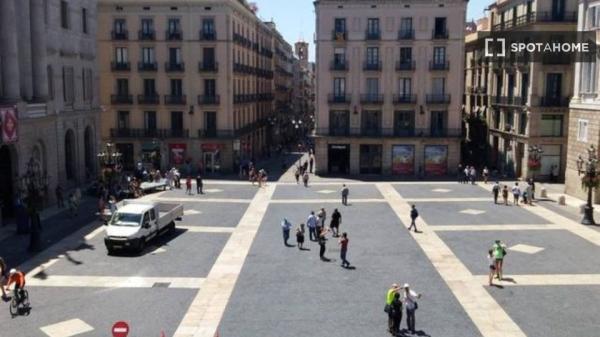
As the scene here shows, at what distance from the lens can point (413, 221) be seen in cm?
3300

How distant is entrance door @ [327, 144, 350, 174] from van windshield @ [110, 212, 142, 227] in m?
31.6

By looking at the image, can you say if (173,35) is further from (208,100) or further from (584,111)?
(584,111)

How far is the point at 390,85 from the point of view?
2237 inches

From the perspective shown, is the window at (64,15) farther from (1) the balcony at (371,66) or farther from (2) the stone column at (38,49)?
(1) the balcony at (371,66)

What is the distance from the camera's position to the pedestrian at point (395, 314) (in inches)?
736

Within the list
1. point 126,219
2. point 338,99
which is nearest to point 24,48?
point 126,219

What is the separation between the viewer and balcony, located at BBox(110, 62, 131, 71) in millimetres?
57500

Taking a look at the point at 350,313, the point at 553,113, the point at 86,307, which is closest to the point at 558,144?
the point at 553,113

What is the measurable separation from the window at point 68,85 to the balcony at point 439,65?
1278 inches

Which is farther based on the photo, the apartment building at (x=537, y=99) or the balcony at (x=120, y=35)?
the balcony at (x=120, y=35)

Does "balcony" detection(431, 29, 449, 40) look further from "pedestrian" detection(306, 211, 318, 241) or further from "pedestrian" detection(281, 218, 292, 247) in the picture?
"pedestrian" detection(281, 218, 292, 247)

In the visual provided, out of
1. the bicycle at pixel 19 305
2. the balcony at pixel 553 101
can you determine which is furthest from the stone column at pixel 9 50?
the balcony at pixel 553 101

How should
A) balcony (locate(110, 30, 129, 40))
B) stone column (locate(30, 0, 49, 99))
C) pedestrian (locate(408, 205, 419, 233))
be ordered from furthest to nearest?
balcony (locate(110, 30, 129, 40)) < stone column (locate(30, 0, 49, 99)) < pedestrian (locate(408, 205, 419, 233))

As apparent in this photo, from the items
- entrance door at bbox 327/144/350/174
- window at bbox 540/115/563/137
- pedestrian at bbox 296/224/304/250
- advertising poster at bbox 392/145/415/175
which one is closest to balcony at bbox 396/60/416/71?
advertising poster at bbox 392/145/415/175
